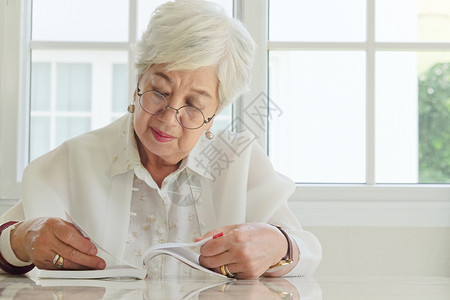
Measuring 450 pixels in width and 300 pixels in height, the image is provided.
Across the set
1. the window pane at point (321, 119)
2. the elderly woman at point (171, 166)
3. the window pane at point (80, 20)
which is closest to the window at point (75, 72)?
the window pane at point (80, 20)

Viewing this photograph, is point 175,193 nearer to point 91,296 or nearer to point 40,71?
point 91,296

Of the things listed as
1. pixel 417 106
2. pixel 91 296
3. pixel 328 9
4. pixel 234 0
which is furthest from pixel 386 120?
pixel 91 296

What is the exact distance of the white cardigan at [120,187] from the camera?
188cm

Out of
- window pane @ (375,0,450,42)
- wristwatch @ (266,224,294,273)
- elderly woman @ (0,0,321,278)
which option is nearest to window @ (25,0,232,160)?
window pane @ (375,0,450,42)

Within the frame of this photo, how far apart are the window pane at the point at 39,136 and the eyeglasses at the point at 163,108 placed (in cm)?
107

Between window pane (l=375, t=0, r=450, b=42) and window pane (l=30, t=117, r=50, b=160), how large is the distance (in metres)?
1.50

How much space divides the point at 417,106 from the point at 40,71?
166 centimetres

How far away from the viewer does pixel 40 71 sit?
2824 millimetres

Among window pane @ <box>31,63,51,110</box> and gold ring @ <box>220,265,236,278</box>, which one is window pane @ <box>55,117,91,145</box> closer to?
window pane @ <box>31,63,51,110</box>

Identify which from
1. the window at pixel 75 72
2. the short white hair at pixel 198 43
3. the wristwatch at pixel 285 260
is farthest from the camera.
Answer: the window at pixel 75 72

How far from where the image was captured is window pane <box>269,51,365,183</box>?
2.88 m

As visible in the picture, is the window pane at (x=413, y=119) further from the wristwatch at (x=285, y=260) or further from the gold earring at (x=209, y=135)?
the wristwatch at (x=285, y=260)

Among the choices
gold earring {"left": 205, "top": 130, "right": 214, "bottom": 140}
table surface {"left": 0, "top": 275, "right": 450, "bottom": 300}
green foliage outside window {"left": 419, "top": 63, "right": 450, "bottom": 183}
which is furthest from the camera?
green foliage outside window {"left": 419, "top": 63, "right": 450, "bottom": 183}

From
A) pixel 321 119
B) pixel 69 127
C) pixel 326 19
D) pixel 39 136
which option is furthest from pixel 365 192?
pixel 39 136
